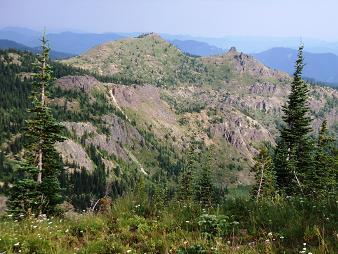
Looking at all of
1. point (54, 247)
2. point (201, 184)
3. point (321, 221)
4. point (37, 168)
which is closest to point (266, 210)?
point (321, 221)

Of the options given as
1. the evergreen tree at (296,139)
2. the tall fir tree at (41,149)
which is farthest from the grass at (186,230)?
the evergreen tree at (296,139)

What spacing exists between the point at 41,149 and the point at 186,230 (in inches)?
915

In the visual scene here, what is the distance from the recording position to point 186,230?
1020 cm

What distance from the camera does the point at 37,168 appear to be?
2989 centimetres

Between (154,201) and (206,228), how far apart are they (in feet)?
9.64

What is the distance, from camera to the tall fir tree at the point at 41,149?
2941 cm

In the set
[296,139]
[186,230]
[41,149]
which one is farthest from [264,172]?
[186,230]

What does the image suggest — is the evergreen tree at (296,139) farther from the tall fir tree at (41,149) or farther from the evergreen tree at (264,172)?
the tall fir tree at (41,149)

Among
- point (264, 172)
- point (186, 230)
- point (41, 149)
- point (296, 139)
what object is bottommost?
point (264, 172)

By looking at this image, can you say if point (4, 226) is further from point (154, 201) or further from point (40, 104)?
point (40, 104)

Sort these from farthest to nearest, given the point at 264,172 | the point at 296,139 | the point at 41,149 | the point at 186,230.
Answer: the point at 264,172, the point at 296,139, the point at 41,149, the point at 186,230

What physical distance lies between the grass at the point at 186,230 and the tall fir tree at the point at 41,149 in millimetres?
19285

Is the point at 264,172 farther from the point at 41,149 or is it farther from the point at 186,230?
the point at 186,230

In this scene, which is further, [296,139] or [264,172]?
[264,172]
